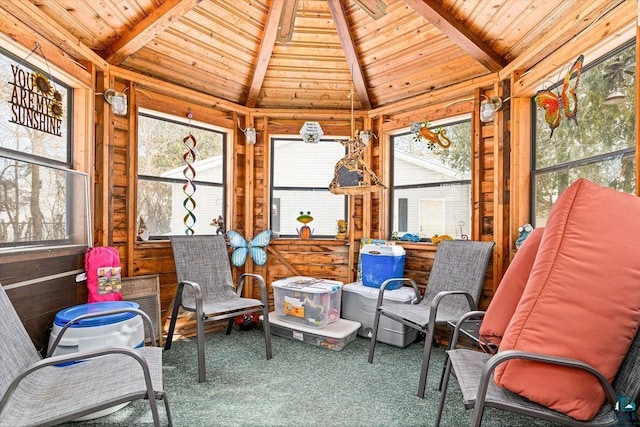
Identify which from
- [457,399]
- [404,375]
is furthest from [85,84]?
[457,399]

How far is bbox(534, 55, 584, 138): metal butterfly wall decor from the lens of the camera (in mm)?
2227

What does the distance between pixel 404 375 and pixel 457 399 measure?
41 centimetres

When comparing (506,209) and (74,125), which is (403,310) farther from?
(74,125)

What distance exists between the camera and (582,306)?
1.19 meters

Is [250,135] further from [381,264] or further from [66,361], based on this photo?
[66,361]

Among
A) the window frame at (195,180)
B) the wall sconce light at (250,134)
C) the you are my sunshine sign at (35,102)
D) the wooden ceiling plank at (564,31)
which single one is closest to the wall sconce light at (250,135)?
the wall sconce light at (250,134)

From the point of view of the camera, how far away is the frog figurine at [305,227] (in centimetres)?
398

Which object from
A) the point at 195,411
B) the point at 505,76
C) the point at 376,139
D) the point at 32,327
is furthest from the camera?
the point at 376,139

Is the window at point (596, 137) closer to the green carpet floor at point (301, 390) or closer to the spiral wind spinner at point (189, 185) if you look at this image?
the green carpet floor at point (301, 390)

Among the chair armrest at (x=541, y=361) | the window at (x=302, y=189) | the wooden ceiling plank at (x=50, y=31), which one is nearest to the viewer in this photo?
the chair armrest at (x=541, y=361)

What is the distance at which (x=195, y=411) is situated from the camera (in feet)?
6.72

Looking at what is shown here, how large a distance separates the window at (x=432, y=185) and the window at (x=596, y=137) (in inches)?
27.9

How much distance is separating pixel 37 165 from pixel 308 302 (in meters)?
2.33

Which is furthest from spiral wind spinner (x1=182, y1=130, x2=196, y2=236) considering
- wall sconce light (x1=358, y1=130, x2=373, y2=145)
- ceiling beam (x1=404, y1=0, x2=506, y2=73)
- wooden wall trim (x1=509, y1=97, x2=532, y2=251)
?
wooden wall trim (x1=509, y1=97, x2=532, y2=251)
